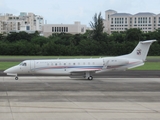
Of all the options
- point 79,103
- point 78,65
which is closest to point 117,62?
point 78,65

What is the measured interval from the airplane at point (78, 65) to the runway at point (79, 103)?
814 cm

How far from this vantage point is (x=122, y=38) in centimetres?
13862

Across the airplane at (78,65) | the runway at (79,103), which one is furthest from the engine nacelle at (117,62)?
the runway at (79,103)

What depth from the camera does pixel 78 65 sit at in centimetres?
3928

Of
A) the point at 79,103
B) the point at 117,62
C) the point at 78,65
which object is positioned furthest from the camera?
the point at 78,65

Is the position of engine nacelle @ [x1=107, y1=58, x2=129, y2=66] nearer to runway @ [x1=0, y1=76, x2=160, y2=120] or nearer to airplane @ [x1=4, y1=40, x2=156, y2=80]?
airplane @ [x1=4, y1=40, x2=156, y2=80]

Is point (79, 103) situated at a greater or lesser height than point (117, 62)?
lesser

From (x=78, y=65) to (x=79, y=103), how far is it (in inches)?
675

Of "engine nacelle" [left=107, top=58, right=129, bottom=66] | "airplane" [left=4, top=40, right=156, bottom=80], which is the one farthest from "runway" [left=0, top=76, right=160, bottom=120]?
"airplane" [left=4, top=40, right=156, bottom=80]

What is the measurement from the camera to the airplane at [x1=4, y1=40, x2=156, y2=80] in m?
38.7

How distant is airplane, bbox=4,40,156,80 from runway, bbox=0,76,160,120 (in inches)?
321

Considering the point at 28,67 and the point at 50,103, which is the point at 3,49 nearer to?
the point at 28,67

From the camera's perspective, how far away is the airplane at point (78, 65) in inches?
1523

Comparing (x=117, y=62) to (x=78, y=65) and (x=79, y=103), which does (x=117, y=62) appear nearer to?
(x=78, y=65)
